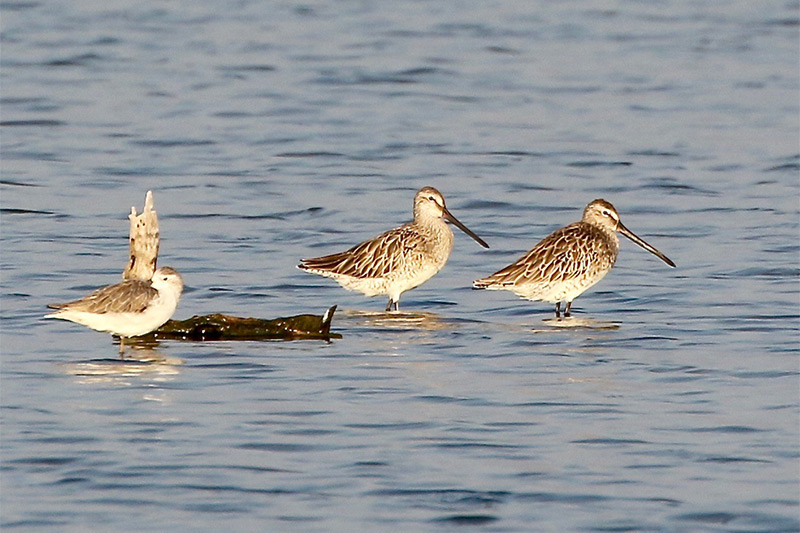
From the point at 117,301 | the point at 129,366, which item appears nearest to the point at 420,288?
the point at 117,301

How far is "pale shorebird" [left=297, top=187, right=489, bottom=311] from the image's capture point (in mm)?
13352

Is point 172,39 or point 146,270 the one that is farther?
point 172,39

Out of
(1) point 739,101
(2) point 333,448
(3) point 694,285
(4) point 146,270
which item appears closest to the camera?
(2) point 333,448

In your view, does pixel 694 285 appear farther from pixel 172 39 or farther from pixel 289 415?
pixel 172 39

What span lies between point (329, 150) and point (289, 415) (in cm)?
1102

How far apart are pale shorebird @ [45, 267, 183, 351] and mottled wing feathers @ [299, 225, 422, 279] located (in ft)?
7.12

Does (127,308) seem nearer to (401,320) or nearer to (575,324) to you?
(401,320)

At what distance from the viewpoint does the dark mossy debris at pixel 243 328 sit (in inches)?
461

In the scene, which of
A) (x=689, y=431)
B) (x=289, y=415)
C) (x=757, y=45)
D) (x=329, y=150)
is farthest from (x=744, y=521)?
(x=757, y=45)

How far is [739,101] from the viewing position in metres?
23.0

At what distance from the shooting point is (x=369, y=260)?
44.0ft

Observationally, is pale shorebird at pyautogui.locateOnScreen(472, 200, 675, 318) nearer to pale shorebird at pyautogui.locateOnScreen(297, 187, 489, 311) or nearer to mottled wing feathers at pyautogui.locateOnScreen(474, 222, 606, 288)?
mottled wing feathers at pyautogui.locateOnScreen(474, 222, 606, 288)

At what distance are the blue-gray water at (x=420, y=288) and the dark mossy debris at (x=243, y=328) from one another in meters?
0.17

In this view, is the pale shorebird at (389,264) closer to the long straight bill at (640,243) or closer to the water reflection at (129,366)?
the long straight bill at (640,243)
